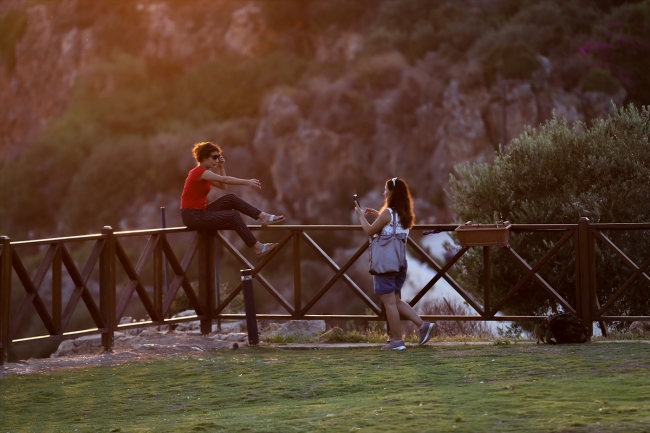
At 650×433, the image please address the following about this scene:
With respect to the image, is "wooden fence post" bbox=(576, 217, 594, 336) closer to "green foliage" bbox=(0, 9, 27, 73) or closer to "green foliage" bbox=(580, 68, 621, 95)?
"green foliage" bbox=(580, 68, 621, 95)

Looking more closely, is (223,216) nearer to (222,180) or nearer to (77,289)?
(222,180)

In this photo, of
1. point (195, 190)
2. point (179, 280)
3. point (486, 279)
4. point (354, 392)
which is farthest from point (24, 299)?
point (486, 279)

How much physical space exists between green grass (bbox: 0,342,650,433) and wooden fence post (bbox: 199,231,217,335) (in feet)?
5.41

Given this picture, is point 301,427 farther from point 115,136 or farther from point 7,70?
point 7,70

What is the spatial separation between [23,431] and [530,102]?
44725mm

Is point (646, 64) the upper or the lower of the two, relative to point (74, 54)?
lower

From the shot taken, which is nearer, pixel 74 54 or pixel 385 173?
pixel 385 173

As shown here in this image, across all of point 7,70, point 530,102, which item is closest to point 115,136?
point 7,70

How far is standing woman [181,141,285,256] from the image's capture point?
39.4 ft

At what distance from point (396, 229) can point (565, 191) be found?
562 cm

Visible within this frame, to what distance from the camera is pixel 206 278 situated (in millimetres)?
12758

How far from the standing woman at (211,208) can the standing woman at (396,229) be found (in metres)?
1.72

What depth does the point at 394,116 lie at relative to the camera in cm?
5431

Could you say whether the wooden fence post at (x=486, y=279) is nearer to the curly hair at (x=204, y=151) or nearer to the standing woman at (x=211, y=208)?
the standing woman at (x=211, y=208)
